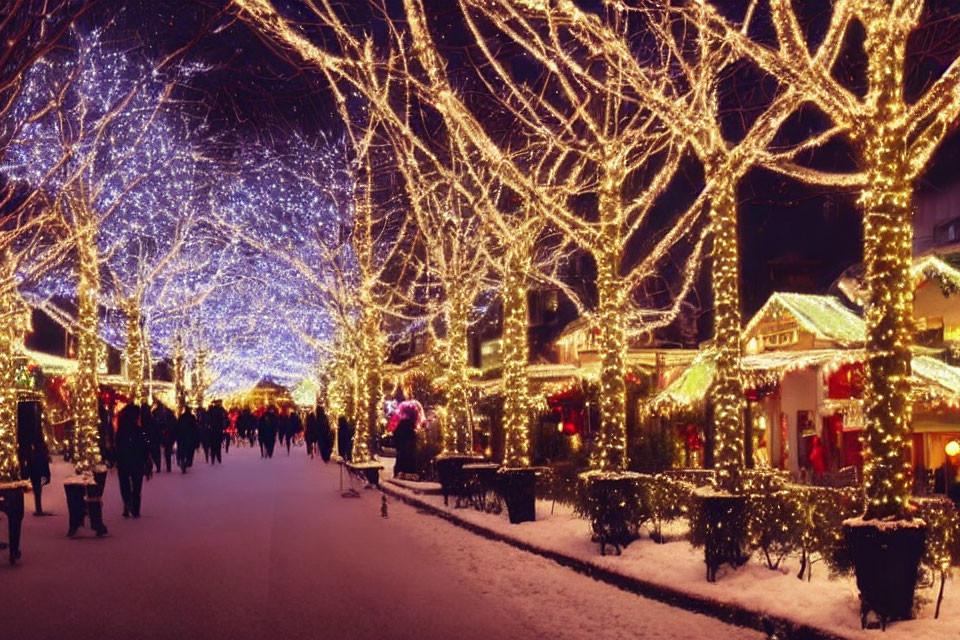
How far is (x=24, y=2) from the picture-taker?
1141cm

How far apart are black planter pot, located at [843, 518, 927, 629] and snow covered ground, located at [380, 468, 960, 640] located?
130 millimetres

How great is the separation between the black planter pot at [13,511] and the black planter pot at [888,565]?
29.1 feet

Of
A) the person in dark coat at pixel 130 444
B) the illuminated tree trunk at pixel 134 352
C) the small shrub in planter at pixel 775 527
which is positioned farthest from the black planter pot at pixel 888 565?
the illuminated tree trunk at pixel 134 352

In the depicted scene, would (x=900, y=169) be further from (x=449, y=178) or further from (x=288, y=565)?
(x=449, y=178)

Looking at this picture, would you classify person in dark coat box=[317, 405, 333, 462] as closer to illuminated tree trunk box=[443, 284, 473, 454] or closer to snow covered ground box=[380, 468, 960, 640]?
illuminated tree trunk box=[443, 284, 473, 454]

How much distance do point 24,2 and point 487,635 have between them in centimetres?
846

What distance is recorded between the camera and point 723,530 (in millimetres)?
10125

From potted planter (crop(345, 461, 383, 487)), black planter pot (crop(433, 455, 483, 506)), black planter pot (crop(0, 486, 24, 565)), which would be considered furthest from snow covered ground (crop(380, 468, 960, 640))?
potted planter (crop(345, 461, 383, 487))

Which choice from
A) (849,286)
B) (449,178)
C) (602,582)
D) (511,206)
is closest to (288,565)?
(602,582)

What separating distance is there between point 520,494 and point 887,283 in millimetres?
Result: 8368

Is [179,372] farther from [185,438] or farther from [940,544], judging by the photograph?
[940,544]

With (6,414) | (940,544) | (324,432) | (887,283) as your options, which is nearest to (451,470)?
(6,414)

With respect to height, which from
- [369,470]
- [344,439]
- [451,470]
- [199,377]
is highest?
[199,377]

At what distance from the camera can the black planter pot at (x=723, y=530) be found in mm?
9969
